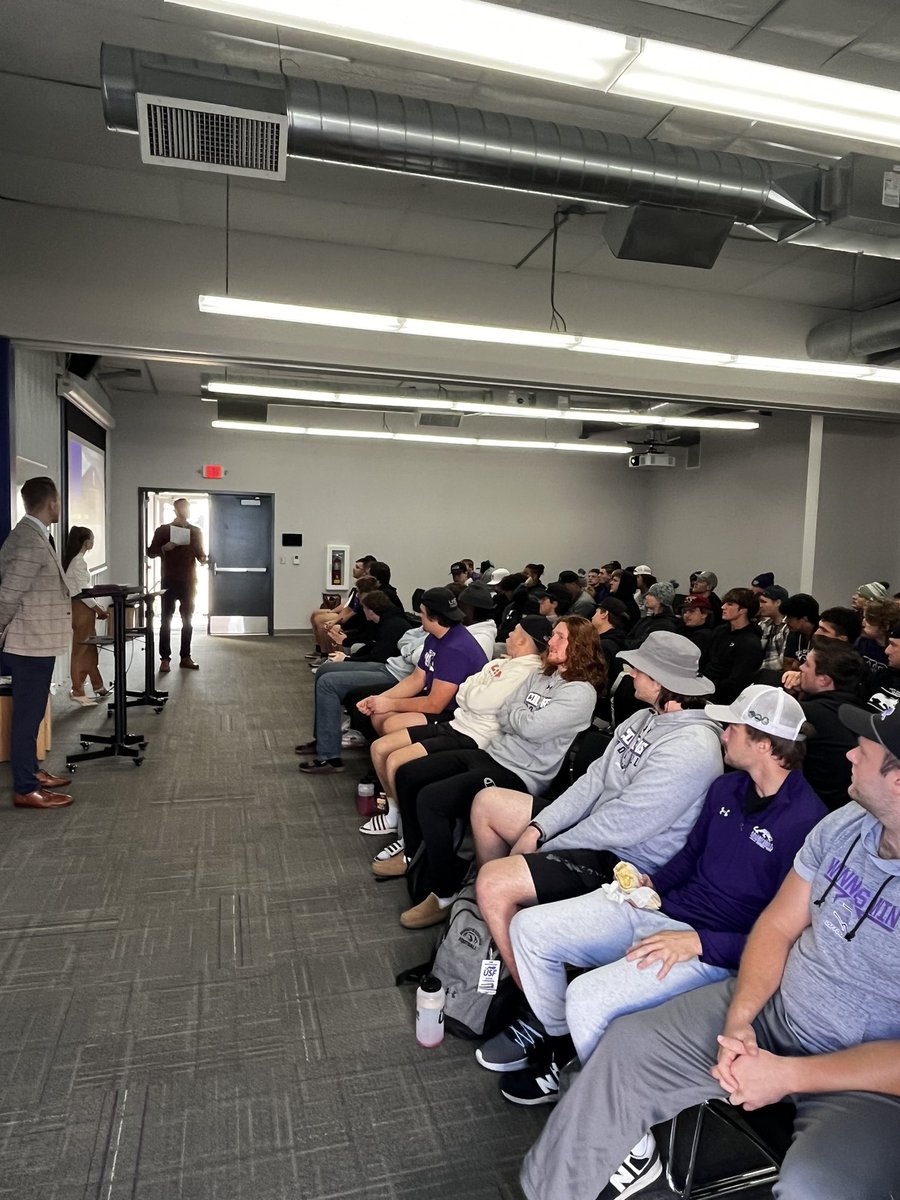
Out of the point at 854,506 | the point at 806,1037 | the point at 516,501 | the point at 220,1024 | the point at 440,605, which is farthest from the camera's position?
the point at 516,501

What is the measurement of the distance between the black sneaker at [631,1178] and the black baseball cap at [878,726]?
1.07m

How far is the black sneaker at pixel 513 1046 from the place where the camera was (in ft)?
7.01

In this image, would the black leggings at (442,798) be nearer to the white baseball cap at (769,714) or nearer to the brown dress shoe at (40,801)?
the white baseball cap at (769,714)

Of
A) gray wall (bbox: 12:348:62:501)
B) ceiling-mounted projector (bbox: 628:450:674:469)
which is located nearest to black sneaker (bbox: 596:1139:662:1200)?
gray wall (bbox: 12:348:62:501)

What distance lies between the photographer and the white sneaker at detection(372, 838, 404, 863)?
332 cm

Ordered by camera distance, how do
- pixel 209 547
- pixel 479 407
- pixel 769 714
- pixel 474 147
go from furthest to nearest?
pixel 209 547 → pixel 479 407 → pixel 474 147 → pixel 769 714

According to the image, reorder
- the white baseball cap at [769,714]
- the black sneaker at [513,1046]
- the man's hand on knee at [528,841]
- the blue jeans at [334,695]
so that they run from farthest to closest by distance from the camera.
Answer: the blue jeans at [334,695] → the man's hand on knee at [528,841] → the black sneaker at [513,1046] → the white baseball cap at [769,714]

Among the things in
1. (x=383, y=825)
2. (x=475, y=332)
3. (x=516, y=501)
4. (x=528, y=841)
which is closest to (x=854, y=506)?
(x=516, y=501)

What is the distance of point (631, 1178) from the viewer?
1705 millimetres

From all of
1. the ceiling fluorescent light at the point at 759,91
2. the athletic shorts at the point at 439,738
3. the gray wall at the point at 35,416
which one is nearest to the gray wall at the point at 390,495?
the gray wall at the point at 35,416

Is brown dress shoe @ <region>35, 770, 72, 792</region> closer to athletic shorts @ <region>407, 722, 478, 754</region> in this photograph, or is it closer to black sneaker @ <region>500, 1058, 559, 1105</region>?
athletic shorts @ <region>407, 722, 478, 754</region>

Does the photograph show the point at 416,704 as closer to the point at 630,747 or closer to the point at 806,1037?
the point at 630,747

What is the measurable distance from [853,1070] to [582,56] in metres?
2.38

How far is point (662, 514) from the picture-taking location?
12094 mm
